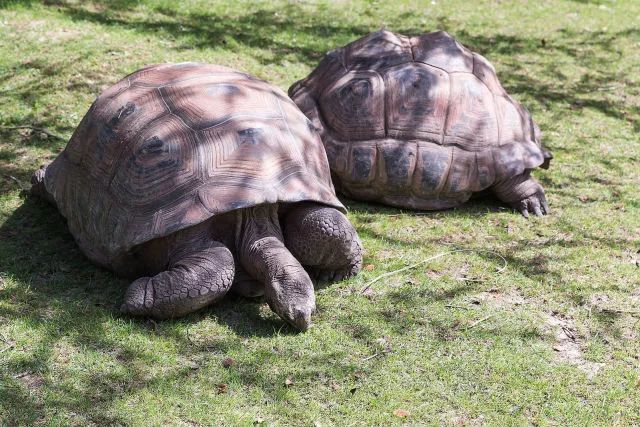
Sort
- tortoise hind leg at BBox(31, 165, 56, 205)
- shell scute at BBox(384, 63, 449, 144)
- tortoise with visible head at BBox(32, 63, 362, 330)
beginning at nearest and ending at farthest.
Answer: tortoise with visible head at BBox(32, 63, 362, 330) < tortoise hind leg at BBox(31, 165, 56, 205) < shell scute at BBox(384, 63, 449, 144)

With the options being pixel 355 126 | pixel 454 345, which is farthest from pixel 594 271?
pixel 355 126

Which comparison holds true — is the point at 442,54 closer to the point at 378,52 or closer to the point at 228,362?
the point at 378,52

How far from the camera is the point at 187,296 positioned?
4.17m

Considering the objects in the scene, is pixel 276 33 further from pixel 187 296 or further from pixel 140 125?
pixel 187 296

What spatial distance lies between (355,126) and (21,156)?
249cm

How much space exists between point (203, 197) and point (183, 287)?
19.0 inches

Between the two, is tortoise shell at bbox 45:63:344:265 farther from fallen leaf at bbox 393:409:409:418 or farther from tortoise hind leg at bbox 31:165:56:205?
fallen leaf at bbox 393:409:409:418

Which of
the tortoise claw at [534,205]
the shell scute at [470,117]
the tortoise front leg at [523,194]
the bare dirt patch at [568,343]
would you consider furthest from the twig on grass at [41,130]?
the bare dirt patch at [568,343]

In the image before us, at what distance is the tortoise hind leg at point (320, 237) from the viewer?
4520 millimetres

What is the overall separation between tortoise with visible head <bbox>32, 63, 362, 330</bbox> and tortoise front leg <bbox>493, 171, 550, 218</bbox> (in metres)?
1.60

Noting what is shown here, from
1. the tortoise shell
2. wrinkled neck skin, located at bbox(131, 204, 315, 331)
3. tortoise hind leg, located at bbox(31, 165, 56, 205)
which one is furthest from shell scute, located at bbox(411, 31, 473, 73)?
tortoise hind leg, located at bbox(31, 165, 56, 205)

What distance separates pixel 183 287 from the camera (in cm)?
416

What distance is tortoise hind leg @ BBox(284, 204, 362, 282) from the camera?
14.8ft

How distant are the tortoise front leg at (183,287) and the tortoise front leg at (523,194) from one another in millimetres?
2468
